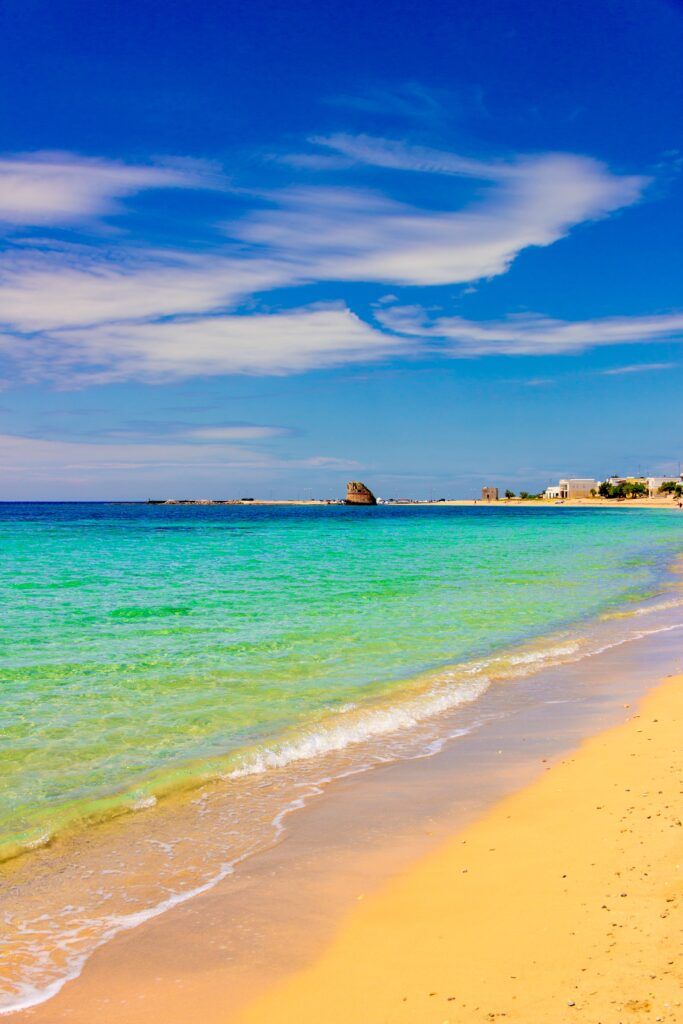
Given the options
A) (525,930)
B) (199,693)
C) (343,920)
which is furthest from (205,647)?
(525,930)

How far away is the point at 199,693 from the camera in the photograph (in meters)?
10.0

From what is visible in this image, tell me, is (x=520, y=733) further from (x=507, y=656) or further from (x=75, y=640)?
(x=75, y=640)

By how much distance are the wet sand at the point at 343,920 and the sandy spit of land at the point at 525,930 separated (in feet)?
0.05

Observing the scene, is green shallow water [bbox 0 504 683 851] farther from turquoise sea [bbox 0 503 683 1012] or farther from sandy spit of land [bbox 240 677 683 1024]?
sandy spit of land [bbox 240 677 683 1024]

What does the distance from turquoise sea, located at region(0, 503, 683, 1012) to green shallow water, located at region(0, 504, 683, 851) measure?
0.14ft

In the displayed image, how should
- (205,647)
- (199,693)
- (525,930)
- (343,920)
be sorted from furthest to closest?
(205,647)
(199,693)
(343,920)
(525,930)

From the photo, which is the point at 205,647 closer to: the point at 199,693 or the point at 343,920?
the point at 199,693

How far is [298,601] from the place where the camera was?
19.0m

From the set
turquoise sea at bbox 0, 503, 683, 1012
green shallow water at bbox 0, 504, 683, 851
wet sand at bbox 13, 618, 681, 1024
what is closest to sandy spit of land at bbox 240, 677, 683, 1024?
wet sand at bbox 13, 618, 681, 1024

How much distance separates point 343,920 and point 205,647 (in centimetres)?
888

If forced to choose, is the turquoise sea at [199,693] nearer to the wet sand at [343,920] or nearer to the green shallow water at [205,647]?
the green shallow water at [205,647]

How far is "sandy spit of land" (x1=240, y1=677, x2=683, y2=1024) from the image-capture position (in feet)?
11.3

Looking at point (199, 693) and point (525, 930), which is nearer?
point (525, 930)

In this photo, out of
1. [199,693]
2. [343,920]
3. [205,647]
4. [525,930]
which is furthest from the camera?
[205,647]
